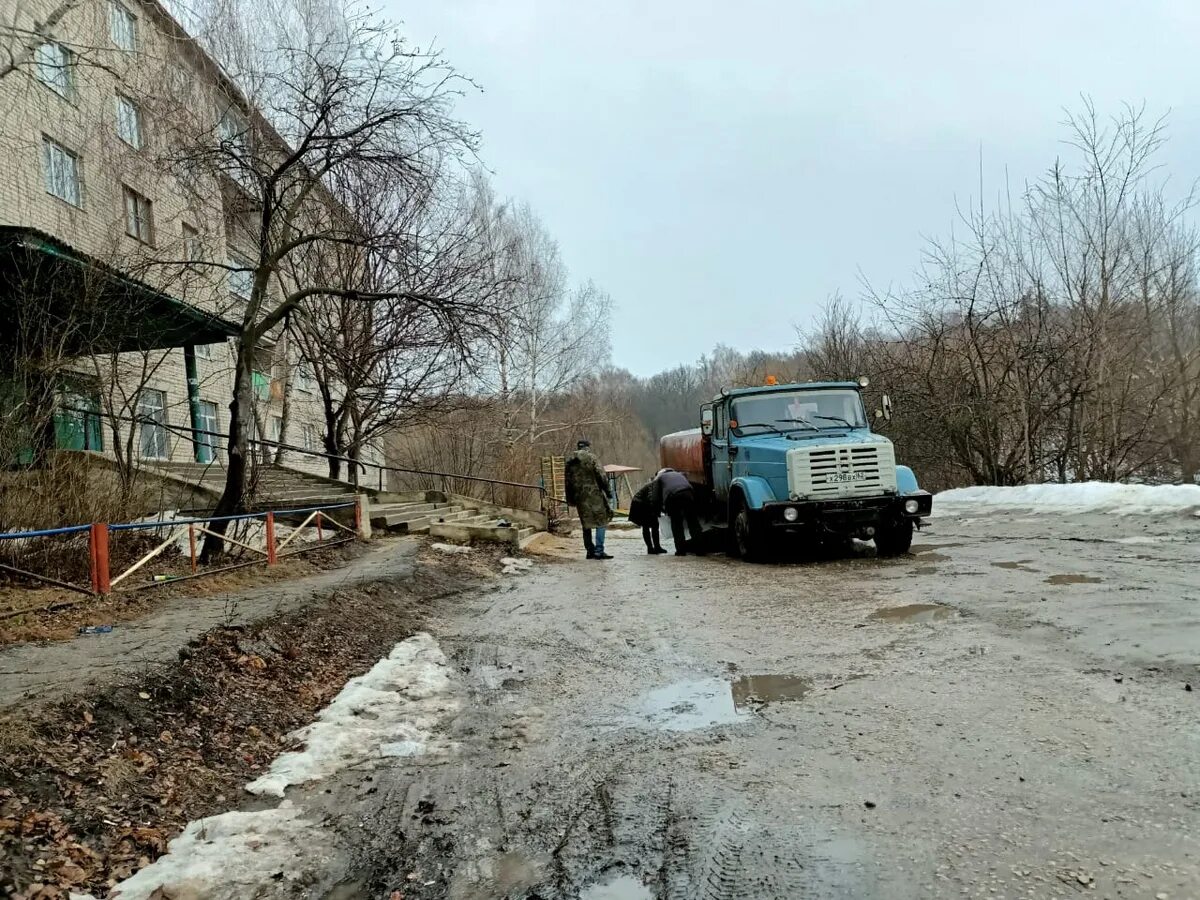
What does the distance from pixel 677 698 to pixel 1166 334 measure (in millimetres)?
20418

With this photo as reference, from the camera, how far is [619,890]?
8.98 feet

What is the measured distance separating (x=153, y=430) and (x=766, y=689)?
1410cm

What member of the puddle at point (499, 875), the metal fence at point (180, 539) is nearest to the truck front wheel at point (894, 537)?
the metal fence at point (180, 539)

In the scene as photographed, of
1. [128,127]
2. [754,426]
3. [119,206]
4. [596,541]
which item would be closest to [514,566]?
[596,541]

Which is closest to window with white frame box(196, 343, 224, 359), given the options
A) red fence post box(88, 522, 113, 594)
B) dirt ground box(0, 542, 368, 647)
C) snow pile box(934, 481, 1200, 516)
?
dirt ground box(0, 542, 368, 647)

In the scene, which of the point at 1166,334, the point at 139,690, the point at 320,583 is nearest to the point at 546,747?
the point at 139,690

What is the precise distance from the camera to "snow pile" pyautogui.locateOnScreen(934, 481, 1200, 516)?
1184 centimetres

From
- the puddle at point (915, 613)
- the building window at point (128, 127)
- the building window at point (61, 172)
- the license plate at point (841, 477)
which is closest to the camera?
the puddle at point (915, 613)

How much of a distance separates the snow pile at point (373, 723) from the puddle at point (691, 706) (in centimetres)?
126

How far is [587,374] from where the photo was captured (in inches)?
1507

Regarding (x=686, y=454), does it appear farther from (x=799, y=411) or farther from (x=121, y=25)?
(x=121, y=25)

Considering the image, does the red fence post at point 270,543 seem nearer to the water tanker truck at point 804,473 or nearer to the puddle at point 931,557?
the water tanker truck at point 804,473

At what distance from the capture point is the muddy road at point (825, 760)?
2.76 m

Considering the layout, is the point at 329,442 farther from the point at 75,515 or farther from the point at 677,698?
the point at 677,698
